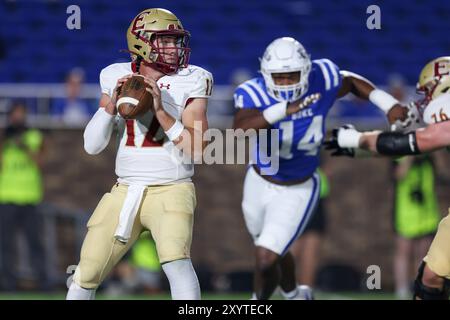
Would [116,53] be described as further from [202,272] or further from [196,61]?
[202,272]

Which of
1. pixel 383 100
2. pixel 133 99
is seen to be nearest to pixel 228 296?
pixel 383 100

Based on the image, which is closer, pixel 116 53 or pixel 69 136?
pixel 69 136

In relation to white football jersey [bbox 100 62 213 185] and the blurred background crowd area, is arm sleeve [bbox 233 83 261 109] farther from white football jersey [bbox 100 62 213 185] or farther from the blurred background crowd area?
the blurred background crowd area

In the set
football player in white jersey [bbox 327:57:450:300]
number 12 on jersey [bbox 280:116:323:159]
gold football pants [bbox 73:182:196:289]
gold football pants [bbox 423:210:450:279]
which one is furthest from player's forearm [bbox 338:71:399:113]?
gold football pants [bbox 73:182:196:289]

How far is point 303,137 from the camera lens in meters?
7.21

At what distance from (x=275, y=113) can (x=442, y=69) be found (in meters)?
1.13

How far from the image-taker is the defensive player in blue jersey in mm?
7008

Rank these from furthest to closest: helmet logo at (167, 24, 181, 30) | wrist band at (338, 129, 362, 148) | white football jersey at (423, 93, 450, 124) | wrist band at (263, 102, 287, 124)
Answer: wrist band at (263, 102, 287, 124) < wrist band at (338, 129, 362, 148) < white football jersey at (423, 93, 450, 124) < helmet logo at (167, 24, 181, 30)

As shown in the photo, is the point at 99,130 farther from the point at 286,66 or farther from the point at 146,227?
the point at 286,66

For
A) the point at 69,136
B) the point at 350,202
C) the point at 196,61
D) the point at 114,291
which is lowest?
the point at 114,291

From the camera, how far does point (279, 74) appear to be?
710 cm

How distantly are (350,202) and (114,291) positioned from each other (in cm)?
272

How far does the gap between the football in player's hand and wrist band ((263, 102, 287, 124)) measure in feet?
5.50
